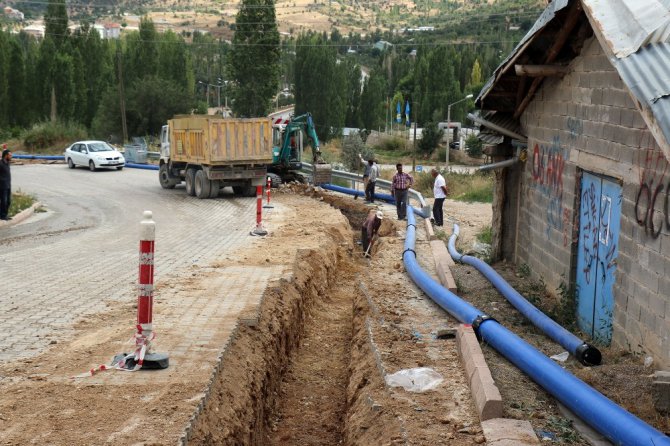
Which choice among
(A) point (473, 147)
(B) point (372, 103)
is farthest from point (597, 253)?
(B) point (372, 103)

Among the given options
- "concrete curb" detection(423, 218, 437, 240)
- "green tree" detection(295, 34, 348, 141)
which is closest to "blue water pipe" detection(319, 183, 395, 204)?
"concrete curb" detection(423, 218, 437, 240)

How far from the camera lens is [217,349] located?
8.90 m

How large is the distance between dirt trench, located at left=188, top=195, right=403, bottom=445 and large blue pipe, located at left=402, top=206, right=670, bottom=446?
50.8 inches

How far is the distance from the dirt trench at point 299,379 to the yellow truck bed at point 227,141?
12.9 metres

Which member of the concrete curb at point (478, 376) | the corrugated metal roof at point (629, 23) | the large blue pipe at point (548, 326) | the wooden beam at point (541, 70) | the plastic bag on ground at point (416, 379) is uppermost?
the corrugated metal roof at point (629, 23)

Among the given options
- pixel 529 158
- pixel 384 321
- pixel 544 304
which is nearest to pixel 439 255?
pixel 529 158

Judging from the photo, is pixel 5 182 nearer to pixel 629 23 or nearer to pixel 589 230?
pixel 589 230

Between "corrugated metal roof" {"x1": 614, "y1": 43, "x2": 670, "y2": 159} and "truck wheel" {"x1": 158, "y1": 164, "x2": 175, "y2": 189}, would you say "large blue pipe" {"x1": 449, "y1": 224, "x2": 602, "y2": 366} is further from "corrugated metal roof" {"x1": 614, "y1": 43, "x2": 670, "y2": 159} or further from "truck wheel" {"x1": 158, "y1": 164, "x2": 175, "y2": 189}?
"truck wheel" {"x1": 158, "y1": 164, "x2": 175, "y2": 189}

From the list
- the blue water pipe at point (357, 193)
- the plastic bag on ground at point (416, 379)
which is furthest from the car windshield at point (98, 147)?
the plastic bag on ground at point (416, 379)

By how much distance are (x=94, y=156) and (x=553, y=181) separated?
3050cm

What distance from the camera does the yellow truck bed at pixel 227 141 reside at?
2809 centimetres

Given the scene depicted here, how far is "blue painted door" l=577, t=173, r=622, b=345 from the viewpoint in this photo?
9.98 metres

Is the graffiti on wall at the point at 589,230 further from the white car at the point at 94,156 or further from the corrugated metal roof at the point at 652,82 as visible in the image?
the white car at the point at 94,156

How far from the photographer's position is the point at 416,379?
841 cm
